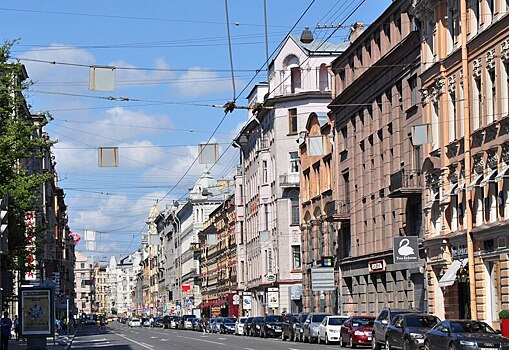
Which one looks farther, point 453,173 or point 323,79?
point 323,79

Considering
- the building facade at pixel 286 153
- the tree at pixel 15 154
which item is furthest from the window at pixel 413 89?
the building facade at pixel 286 153

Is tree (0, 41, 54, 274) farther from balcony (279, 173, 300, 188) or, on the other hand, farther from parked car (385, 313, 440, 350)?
balcony (279, 173, 300, 188)

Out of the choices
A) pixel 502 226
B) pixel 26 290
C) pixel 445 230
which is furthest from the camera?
pixel 445 230

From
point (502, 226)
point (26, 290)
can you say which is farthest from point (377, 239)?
point (26, 290)

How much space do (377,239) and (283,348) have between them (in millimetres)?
16851

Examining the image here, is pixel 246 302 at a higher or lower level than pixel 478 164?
lower

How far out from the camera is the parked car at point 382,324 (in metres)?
40.9

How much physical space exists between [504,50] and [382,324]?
429 inches

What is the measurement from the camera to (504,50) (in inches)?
1618

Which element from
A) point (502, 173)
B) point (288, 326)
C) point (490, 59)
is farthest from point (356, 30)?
point (502, 173)

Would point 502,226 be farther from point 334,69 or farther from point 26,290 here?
point 334,69

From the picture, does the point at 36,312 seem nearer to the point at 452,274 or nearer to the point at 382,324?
the point at 382,324

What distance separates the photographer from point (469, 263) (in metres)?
44.4

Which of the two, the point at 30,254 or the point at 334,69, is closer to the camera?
the point at 30,254
